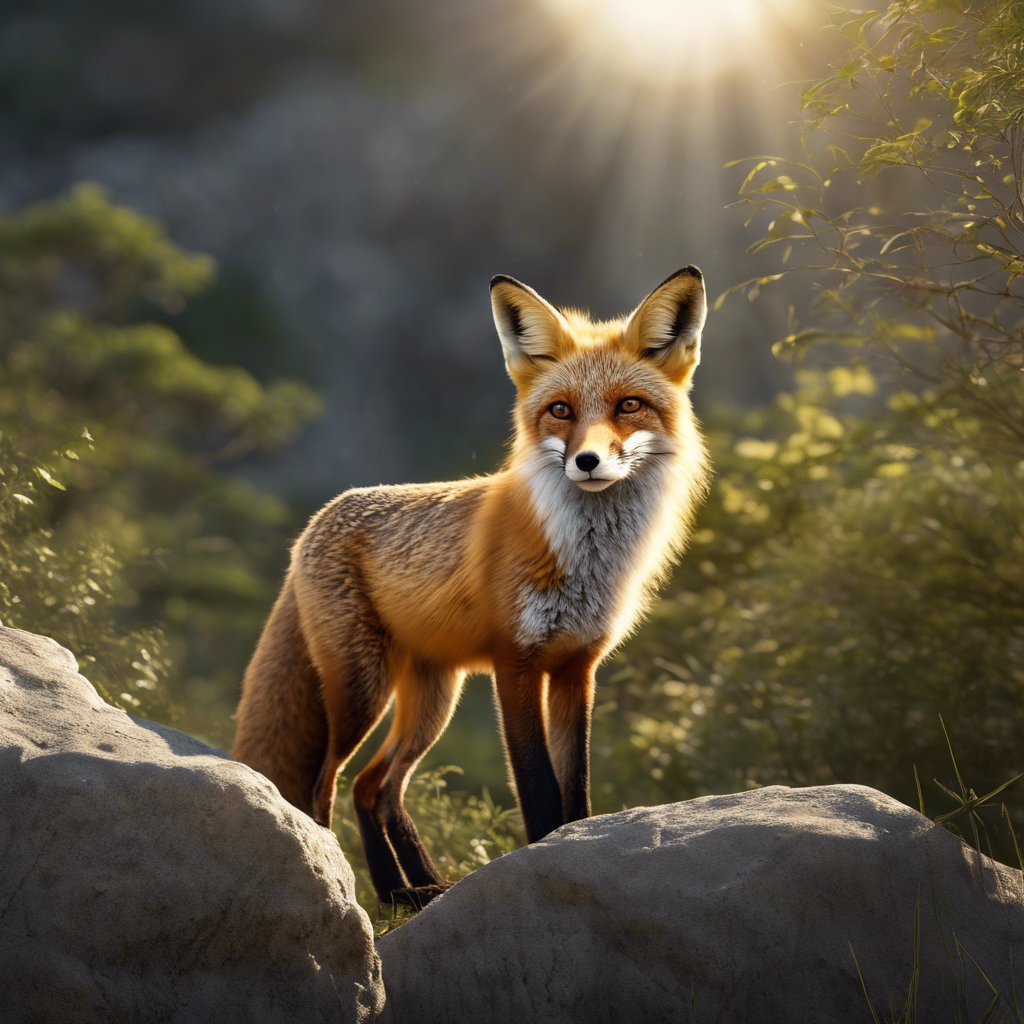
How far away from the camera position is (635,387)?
2.54m

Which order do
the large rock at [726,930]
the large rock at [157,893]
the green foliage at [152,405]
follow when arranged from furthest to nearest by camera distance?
1. the green foliage at [152,405]
2. the large rock at [726,930]
3. the large rock at [157,893]

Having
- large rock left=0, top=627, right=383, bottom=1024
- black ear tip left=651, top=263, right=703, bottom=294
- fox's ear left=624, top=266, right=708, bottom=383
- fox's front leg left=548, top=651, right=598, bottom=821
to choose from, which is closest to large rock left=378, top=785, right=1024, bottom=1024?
large rock left=0, top=627, right=383, bottom=1024

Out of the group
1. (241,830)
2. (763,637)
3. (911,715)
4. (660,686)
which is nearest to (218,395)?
(660,686)

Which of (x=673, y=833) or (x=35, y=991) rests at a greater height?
(x=673, y=833)

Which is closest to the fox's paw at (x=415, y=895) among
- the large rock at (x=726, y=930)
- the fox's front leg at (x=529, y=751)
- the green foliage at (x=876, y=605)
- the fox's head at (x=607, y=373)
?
the fox's front leg at (x=529, y=751)

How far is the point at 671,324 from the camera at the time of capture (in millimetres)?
2658

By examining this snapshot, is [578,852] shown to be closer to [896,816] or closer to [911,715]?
[896,816]

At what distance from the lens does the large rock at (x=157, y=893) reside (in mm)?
1551

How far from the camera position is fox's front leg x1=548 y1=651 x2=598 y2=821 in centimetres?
264

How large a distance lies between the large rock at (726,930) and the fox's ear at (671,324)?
1.34m

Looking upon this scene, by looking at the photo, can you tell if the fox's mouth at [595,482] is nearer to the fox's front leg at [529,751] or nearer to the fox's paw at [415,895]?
the fox's front leg at [529,751]

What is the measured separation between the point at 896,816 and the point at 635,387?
4.19 ft

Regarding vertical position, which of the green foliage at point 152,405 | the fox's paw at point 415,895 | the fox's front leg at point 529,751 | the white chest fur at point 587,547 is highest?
the green foliage at point 152,405

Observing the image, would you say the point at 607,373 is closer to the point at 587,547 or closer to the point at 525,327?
the point at 525,327
